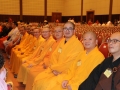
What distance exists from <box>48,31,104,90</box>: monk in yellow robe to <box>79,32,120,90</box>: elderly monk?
198mm

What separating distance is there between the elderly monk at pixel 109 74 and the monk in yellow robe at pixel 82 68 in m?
0.20

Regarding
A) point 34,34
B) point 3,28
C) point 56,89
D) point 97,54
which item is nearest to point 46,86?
point 56,89

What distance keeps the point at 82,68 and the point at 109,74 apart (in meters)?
0.58

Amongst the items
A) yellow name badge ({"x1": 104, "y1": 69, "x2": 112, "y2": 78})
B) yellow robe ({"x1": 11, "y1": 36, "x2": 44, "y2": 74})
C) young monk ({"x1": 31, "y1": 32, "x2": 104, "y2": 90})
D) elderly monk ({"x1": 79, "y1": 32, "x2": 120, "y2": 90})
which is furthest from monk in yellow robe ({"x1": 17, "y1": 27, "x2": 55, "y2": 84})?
yellow name badge ({"x1": 104, "y1": 69, "x2": 112, "y2": 78})

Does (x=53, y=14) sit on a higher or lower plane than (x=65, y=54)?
higher

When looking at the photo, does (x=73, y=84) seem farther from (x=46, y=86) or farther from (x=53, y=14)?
(x=53, y=14)

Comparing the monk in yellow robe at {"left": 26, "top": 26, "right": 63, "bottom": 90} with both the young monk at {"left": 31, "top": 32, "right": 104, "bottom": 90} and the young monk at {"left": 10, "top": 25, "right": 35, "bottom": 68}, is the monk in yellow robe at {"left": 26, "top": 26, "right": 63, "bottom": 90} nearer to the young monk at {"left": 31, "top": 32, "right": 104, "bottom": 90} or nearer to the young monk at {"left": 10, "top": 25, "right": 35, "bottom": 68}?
the young monk at {"left": 31, "top": 32, "right": 104, "bottom": 90}

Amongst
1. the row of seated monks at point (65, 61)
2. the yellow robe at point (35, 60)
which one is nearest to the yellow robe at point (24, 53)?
the row of seated monks at point (65, 61)

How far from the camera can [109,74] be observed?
2.20 meters

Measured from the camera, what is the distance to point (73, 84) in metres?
2.72

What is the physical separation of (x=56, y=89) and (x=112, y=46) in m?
1.01

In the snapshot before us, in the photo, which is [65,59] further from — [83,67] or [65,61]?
[83,67]

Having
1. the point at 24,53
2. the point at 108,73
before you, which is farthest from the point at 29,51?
the point at 108,73

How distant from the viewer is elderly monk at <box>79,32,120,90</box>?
2152mm
